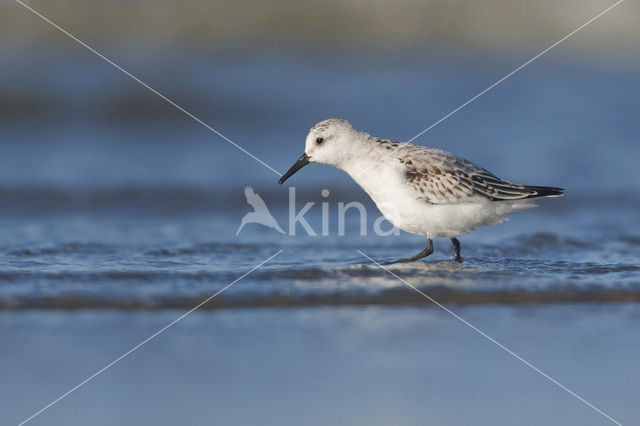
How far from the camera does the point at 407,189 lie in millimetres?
7375

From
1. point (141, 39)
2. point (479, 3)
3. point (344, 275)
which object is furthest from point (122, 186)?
point (479, 3)

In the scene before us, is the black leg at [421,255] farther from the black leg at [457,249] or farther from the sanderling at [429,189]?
the black leg at [457,249]

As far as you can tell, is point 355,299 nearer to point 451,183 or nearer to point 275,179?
point 451,183

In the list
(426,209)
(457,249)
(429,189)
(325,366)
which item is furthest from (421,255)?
(325,366)

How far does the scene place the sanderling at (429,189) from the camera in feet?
24.2

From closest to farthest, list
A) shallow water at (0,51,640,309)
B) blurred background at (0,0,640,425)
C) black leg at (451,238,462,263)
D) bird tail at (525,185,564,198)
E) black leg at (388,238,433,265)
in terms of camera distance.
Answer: blurred background at (0,0,640,425), shallow water at (0,51,640,309), bird tail at (525,185,564,198), black leg at (388,238,433,265), black leg at (451,238,462,263)

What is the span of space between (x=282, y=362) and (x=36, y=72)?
12.8m

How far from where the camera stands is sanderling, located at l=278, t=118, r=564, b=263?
7.38m

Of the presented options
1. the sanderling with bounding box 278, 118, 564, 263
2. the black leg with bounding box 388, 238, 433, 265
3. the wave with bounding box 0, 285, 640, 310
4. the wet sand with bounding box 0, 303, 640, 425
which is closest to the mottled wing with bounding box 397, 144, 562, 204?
the sanderling with bounding box 278, 118, 564, 263

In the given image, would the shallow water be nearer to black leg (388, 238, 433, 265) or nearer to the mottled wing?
black leg (388, 238, 433, 265)

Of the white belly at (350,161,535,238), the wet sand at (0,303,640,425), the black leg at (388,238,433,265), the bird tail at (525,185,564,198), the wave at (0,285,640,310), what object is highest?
the bird tail at (525,185,564,198)

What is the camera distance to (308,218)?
9.91 meters

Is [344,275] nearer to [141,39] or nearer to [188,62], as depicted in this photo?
[188,62]

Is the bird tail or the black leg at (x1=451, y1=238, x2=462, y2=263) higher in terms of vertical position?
the bird tail
